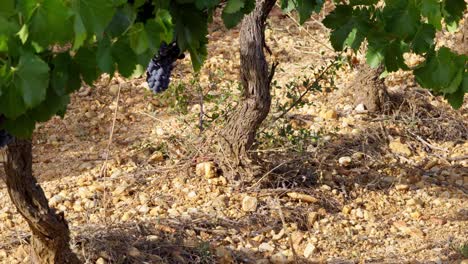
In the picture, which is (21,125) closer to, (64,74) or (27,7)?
(64,74)

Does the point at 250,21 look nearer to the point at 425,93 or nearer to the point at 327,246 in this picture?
the point at 327,246

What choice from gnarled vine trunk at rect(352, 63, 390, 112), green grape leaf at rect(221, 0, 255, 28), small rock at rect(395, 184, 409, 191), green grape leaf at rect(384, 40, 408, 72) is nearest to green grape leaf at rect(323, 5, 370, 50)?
green grape leaf at rect(384, 40, 408, 72)

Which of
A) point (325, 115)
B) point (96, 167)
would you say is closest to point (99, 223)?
point (96, 167)

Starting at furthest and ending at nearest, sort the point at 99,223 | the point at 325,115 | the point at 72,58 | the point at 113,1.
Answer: the point at 325,115 < the point at 99,223 < the point at 72,58 < the point at 113,1

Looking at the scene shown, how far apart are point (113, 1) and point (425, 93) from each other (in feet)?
15.4

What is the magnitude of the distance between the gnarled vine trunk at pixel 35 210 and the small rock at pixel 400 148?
8.26 feet

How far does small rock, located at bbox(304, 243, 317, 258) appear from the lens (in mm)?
4301

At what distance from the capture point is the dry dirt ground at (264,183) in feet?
14.0

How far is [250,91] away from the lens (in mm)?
4418

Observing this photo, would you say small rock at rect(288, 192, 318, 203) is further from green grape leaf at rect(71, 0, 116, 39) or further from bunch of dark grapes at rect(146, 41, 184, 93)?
green grape leaf at rect(71, 0, 116, 39)

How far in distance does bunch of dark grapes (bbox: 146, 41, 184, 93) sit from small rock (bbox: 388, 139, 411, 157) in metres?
3.16

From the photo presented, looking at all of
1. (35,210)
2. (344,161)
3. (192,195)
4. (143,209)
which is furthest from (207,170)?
(35,210)

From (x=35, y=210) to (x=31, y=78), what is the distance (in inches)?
70.3

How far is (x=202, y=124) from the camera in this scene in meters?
4.91
